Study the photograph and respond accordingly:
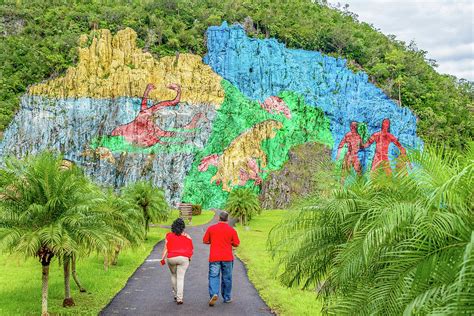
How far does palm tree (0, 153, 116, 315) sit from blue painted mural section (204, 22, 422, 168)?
50.9m

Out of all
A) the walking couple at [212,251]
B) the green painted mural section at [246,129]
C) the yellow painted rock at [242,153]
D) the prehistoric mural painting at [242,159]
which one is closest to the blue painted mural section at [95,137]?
the green painted mural section at [246,129]

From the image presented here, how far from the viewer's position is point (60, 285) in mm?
15469

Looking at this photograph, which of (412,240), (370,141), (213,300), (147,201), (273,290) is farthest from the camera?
(370,141)

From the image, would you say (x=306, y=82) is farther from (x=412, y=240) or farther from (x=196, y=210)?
(x=412, y=240)

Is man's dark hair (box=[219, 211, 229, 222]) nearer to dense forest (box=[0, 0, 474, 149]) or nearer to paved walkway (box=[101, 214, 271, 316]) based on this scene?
paved walkway (box=[101, 214, 271, 316])

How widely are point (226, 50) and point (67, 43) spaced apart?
68.8 feet

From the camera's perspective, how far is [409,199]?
255 inches

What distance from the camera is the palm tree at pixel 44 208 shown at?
10445 millimetres

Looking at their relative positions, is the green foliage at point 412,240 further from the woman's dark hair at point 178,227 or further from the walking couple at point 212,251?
the woman's dark hair at point 178,227

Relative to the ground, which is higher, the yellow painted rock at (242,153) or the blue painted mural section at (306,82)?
the blue painted mural section at (306,82)

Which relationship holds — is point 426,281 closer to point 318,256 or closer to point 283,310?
point 318,256

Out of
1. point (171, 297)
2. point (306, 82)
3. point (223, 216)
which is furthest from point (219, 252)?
point (306, 82)

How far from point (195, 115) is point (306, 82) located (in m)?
15.1

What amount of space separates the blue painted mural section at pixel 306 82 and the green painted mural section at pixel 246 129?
3.80 feet
